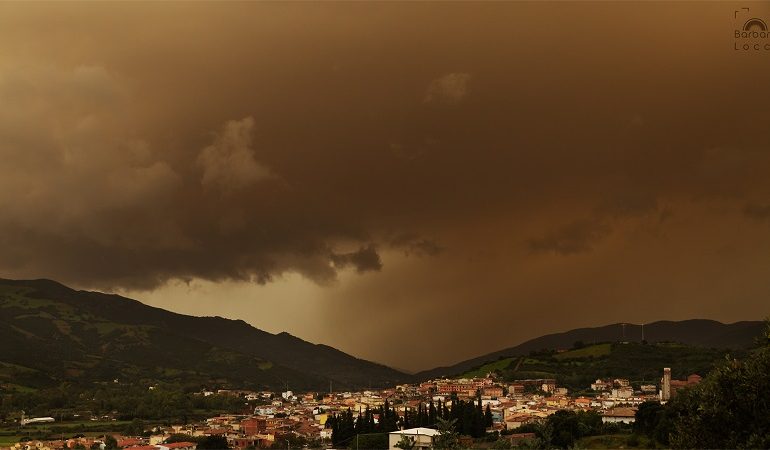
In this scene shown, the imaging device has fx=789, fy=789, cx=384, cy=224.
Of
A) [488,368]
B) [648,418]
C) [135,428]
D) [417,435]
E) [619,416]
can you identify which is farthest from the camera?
[488,368]

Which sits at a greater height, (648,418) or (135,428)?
(648,418)

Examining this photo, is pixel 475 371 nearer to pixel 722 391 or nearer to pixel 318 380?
pixel 318 380

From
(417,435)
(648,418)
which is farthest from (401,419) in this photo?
(648,418)

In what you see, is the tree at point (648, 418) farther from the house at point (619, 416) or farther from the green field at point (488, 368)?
the green field at point (488, 368)

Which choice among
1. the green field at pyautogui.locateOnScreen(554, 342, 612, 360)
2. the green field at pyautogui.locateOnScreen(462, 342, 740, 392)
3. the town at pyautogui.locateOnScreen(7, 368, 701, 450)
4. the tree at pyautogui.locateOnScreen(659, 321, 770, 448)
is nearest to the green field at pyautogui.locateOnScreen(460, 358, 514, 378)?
the green field at pyautogui.locateOnScreen(462, 342, 740, 392)

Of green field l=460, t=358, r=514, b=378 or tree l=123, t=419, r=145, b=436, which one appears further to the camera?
green field l=460, t=358, r=514, b=378

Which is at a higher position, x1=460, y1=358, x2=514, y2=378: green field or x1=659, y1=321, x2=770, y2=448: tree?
→ x1=460, y1=358, x2=514, y2=378: green field

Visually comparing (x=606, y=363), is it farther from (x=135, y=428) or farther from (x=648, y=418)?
(x=648, y=418)

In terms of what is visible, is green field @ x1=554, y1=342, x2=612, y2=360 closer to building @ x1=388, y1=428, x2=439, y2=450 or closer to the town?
the town

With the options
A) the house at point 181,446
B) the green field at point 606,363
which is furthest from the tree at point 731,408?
the green field at point 606,363
